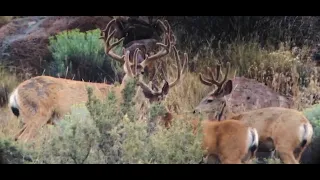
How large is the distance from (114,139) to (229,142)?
0.96 m

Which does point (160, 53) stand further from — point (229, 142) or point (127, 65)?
point (229, 142)

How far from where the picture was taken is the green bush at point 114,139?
7660 mm

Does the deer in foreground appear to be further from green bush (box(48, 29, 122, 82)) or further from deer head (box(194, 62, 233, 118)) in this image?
green bush (box(48, 29, 122, 82))

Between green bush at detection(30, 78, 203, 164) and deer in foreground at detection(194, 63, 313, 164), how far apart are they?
33 cm

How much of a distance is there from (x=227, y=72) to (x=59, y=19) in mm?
1539

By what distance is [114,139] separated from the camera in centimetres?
770

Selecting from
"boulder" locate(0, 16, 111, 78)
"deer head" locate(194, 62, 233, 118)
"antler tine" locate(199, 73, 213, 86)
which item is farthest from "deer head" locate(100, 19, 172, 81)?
"deer head" locate(194, 62, 233, 118)

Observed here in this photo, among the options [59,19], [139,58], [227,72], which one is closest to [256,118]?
[227,72]

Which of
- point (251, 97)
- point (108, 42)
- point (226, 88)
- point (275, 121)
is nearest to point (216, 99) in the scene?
point (226, 88)

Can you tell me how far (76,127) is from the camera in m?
7.70

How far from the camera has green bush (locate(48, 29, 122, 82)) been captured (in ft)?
26.1
